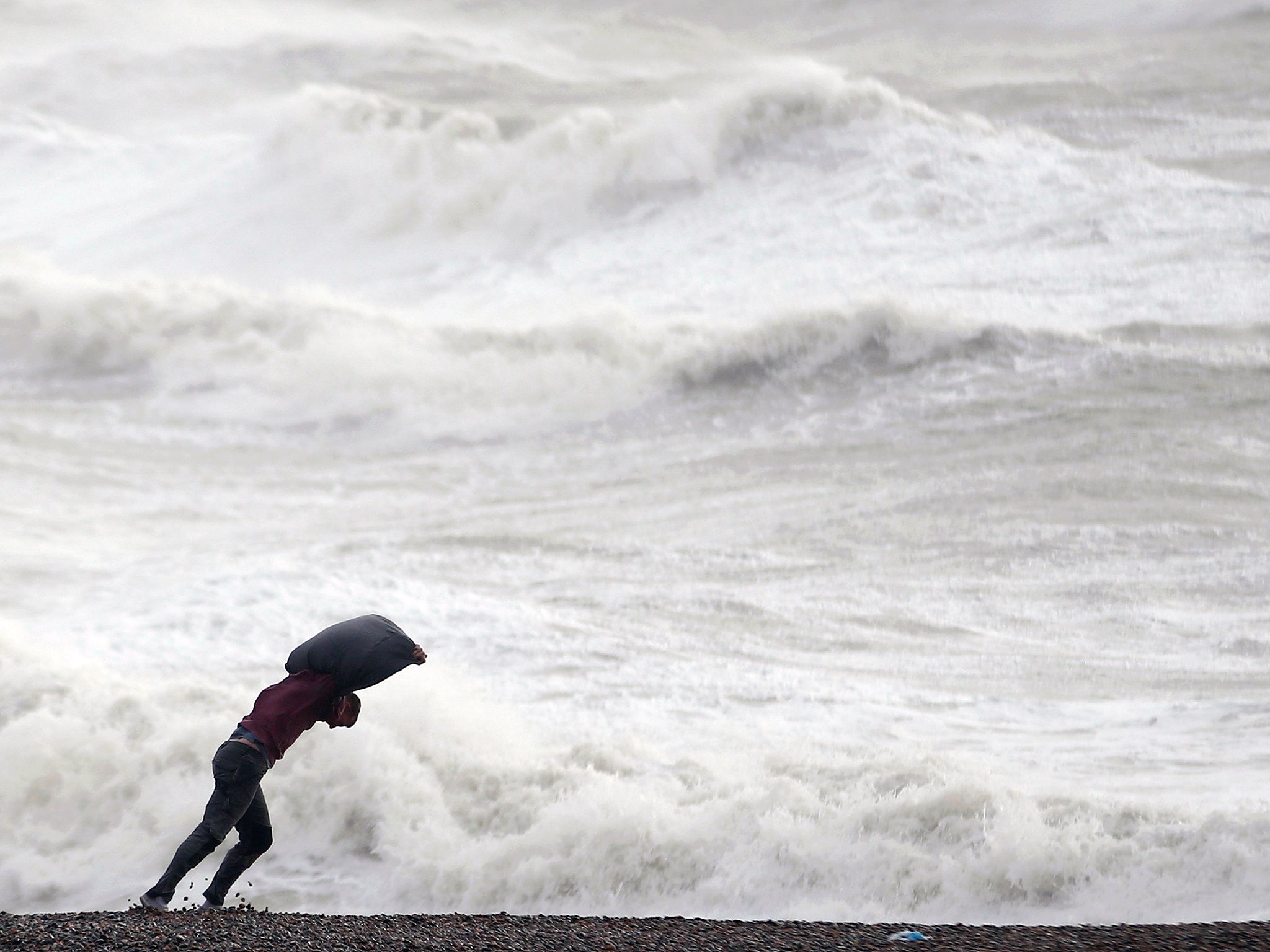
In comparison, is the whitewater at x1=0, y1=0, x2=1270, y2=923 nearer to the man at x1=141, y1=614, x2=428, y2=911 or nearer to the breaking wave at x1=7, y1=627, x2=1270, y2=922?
the breaking wave at x1=7, y1=627, x2=1270, y2=922

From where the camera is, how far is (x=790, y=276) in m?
22.1

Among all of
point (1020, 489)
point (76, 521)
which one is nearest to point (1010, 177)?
point (1020, 489)

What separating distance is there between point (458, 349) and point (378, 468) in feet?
14.7

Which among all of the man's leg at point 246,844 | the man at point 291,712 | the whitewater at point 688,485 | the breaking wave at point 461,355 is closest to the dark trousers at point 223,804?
the man at point 291,712

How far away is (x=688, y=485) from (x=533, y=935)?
997cm

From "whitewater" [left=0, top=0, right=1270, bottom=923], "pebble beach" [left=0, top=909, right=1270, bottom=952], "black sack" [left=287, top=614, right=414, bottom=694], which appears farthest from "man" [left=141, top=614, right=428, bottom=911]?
"whitewater" [left=0, top=0, right=1270, bottom=923]

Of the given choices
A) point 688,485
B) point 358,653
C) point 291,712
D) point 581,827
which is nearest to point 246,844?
point 291,712

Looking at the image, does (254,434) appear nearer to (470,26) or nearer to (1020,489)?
(1020,489)

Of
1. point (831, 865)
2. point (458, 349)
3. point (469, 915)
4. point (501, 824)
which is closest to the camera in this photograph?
point (469, 915)

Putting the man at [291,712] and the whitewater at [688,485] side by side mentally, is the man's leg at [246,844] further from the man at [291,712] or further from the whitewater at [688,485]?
the whitewater at [688,485]

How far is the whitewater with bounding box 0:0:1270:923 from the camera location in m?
6.31

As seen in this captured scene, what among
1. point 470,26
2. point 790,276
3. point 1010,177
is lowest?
point 790,276

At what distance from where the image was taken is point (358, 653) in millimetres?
4836

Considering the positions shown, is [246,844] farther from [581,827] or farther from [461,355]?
[461,355]
